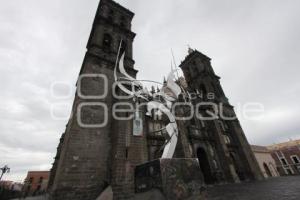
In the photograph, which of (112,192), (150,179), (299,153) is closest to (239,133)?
(112,192)

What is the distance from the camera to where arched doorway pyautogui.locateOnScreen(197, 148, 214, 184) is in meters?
15.3

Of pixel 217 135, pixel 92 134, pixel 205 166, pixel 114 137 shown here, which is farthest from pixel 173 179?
pixel 217 135

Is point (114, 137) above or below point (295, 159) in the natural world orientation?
below

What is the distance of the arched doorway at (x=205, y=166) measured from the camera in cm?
1527

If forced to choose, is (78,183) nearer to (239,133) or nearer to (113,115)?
(113,115)

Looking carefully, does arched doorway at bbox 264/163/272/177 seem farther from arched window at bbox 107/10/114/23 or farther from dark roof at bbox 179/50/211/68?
arched window at bbox 107/10/114/23

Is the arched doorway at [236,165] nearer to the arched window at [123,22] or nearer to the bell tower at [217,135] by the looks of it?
the bell tower at [217,135]

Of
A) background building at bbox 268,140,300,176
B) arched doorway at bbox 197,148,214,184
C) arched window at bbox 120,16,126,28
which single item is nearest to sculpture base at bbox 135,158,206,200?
arched doorway at bbox 197,148,214,184

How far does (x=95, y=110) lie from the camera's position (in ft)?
33.2

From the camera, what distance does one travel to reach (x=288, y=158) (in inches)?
1470

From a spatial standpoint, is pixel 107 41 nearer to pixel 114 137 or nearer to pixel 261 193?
pixel 114 137

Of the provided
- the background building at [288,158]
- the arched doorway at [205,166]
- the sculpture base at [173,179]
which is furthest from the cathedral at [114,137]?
the background building at [288,158]

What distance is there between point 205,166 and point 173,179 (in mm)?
14471

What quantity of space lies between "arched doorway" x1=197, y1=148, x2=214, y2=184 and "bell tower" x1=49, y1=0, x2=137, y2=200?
11024mm
